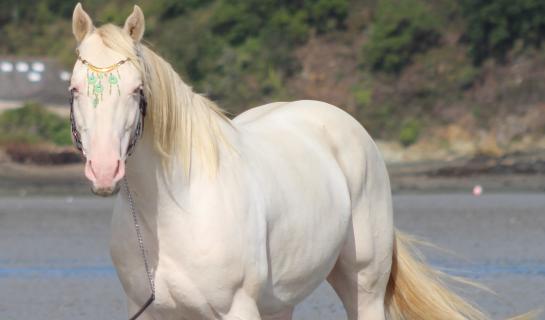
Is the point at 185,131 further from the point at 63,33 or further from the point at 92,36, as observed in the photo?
the point at 63,33

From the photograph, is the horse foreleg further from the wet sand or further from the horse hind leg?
the wet sand

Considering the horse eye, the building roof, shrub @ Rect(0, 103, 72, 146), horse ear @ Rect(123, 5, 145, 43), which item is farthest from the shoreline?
the horse eye

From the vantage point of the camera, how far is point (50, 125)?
25.2 m

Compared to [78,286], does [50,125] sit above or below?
below

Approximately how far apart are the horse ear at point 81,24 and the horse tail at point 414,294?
7.37 ft

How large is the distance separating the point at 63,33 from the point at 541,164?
476 inches

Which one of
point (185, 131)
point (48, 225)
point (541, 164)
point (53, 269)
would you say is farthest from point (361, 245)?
point (541, 164)

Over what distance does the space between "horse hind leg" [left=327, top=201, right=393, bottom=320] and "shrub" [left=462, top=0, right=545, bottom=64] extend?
2126 centimetres

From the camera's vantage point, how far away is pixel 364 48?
2731cm

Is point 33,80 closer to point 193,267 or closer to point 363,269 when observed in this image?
point 363,269

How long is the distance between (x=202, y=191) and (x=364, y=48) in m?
22.9

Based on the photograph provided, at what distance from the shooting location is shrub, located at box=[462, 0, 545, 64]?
26.7m

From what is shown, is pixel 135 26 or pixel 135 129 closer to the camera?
pixel 135 129

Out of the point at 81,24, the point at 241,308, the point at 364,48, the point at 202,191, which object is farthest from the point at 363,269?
the point at 364,48
